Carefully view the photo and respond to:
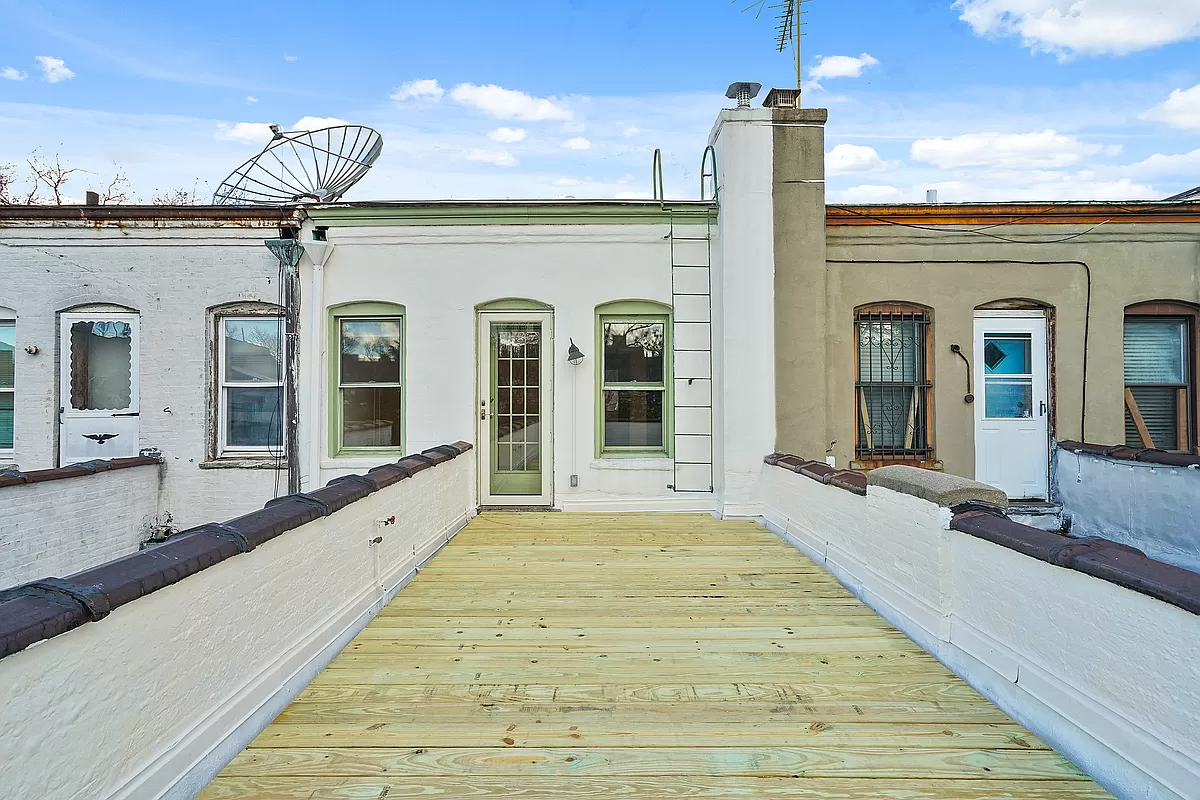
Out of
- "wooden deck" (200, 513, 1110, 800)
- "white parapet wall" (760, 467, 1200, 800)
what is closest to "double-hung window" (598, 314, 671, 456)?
"wooden deck" (200, 513, 1110, 800)

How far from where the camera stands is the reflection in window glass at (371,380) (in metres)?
6.85

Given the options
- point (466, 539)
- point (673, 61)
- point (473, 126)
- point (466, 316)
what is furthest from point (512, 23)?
point (466, 539)

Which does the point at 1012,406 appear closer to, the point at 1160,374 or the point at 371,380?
the point at 1160,374

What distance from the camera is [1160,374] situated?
6.87 m

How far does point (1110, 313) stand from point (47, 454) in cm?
1118

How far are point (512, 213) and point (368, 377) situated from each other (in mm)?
2321

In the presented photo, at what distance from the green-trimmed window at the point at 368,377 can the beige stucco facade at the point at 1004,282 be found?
15.0 feet

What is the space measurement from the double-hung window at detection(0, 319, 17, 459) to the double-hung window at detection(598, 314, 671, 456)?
620cm

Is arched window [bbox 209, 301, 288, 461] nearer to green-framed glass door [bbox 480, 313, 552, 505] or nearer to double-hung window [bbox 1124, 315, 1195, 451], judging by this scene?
green-framed glass door [bbox 480, 313, 552, 505]

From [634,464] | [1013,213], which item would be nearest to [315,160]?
[634,464]

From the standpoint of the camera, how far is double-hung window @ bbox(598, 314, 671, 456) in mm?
6848

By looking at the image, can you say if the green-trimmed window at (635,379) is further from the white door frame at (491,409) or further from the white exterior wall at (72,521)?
the white exterior wall at (72,521)

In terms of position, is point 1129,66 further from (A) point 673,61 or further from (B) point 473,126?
(B) point 473,126

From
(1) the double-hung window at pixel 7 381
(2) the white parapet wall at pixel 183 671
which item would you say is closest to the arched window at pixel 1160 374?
(2) the white parapet wall at pixel 183 671
